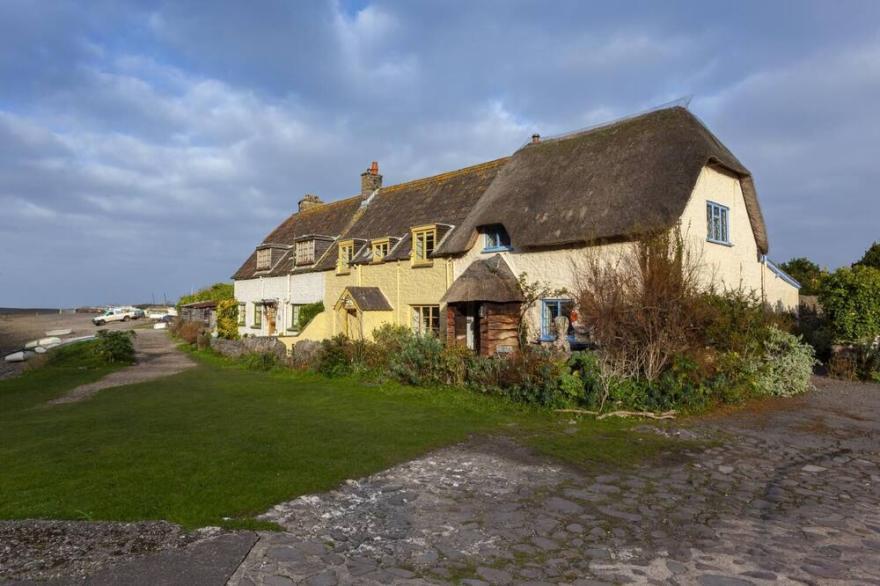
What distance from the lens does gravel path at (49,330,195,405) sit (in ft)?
51.4

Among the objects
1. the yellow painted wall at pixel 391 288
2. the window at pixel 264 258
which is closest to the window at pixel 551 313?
the yellow painted wall at pixel 391 288

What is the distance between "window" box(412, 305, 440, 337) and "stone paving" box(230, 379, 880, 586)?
34.3 feet

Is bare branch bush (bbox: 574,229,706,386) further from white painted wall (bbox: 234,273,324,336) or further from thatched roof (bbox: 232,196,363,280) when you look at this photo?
thatched roof (bbox: 232,196,363,280)

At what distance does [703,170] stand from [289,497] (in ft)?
44.0

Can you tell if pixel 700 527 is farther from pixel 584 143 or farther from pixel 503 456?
pixel 584 143

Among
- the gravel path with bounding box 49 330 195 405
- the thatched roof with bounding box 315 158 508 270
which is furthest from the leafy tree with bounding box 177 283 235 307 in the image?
the thatched roof with bounding box 315 158 508 270

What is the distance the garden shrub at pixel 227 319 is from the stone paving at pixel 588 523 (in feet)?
81.6

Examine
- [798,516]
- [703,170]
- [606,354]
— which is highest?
[703,170]

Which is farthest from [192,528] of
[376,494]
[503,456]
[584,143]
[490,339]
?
[584,143]

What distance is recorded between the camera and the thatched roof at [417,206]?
2027 centimetres

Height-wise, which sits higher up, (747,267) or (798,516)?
(747,267)

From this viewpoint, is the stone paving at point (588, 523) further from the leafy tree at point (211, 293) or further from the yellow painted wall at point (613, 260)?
the leafy tree at point (211, 293)

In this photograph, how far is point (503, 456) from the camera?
800 centimetres

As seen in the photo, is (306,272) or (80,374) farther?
(306,272)
